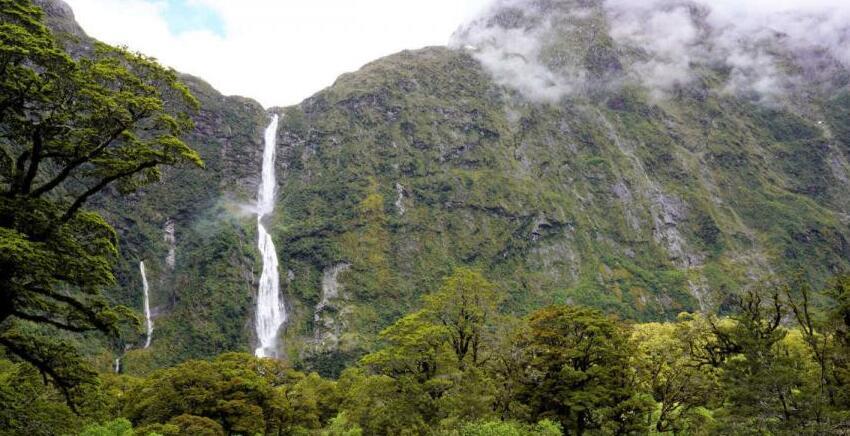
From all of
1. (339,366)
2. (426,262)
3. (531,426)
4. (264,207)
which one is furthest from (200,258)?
(531,426)

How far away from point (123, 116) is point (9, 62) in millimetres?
2771

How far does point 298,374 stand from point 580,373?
4074 centimetres

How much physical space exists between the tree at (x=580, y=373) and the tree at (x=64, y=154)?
981 inches

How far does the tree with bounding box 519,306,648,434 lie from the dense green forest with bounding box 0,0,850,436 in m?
0.12

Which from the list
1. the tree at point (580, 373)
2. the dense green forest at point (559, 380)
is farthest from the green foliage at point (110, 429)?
the tree at point (580, 373)

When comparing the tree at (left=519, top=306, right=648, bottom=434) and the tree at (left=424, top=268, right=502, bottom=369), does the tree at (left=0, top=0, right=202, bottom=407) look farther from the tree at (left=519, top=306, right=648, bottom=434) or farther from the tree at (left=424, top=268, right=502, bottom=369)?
the tree at (left=519, top=306, right=648, bottom=434)

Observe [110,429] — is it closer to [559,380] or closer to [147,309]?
[559,380]

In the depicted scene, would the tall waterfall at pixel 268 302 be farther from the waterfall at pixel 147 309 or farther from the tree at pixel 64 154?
the tree at pixel 64 154

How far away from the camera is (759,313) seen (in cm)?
3612

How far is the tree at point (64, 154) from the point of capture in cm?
1462

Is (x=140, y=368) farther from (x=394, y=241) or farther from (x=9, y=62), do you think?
(x=9, y=62)

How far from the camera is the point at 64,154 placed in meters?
15.9

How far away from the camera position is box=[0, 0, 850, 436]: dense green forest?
50.3 feet

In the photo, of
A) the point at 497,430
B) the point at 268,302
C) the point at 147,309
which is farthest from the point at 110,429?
the point at 147,309
